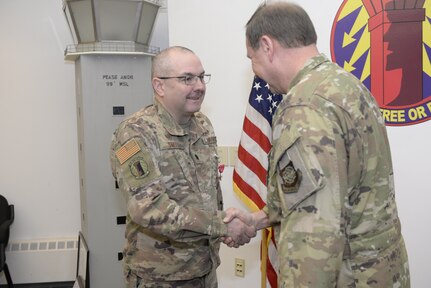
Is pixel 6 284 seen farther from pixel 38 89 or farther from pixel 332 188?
pixel 332 188

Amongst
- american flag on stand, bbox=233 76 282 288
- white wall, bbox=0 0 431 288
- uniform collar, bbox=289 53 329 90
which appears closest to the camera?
uniform collar, bbox=289 53 329 90

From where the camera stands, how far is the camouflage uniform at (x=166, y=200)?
1.65m

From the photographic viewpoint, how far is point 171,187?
1761 millimetres

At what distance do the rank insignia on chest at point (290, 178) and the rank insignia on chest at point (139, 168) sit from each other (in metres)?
0.65

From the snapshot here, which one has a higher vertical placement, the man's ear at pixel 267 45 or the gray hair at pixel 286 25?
the gray hair at pixel 286 25

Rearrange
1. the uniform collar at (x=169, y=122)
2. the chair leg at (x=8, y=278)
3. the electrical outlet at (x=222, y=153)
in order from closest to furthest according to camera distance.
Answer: the uniform collar at (x=169, y=122) < the electrical outlet at (x=222, y=153) < the chair leg at (x=8, y=278)

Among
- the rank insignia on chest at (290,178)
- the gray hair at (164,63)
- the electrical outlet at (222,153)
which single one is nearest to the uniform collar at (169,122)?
the gray hair at (164,63)

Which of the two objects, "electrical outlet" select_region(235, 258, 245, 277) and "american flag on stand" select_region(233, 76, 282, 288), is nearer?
"american flag on stand" select_region(233, 76, 282, 288)

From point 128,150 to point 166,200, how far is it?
9.7 inches

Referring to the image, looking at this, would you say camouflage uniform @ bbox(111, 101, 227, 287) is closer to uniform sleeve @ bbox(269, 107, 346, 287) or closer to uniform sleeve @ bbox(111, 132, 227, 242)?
uniform sleeve @ bbox(111, 132, 227, 242)

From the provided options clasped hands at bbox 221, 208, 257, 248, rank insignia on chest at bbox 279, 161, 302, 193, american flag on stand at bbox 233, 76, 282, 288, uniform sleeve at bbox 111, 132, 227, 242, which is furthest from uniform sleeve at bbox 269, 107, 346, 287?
american flag on stand at bbox 233, 76, 282, 288

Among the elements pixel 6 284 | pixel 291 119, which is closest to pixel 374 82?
pixel 291 119

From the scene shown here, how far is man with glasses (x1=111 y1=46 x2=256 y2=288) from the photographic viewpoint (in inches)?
65.1

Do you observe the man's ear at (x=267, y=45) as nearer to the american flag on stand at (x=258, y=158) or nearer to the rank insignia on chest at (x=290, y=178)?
the rank insignia on chest at (x=290, y=178)
